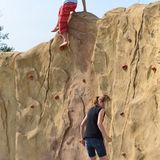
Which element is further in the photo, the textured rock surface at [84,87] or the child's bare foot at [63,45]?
the child's bare foot at [63,45]

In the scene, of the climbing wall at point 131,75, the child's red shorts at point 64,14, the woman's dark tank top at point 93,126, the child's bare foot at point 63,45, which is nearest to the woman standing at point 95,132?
the woman's dark tank top at point 93,126

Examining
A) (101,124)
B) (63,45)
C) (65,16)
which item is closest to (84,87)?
(63,45)

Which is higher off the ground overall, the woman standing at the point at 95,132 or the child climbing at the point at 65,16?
the child climbing at the point at 65,16

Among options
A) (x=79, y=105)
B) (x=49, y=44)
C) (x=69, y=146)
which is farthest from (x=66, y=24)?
(x=69, y=146)

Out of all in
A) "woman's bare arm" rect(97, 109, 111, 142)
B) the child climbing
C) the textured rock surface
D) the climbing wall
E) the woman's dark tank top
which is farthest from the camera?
the child climbing

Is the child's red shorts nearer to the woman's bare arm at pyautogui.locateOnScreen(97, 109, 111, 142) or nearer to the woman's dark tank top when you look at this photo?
the woman's dark tank top

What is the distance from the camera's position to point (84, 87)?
11117 millimetres

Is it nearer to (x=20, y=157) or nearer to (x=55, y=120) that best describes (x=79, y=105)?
(x=55, y=120)

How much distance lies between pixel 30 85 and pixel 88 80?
1617 mm

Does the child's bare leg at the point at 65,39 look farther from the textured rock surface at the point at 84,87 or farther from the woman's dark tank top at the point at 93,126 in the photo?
the woman's dark tank top at the point at 93,126

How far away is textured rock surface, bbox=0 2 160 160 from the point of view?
9.42 meters

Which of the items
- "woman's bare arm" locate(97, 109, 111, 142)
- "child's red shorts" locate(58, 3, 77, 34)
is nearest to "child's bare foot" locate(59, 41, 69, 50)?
"child's red shorts" locate(58, 3, 77, 34)

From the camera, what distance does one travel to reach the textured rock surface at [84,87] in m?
9.42

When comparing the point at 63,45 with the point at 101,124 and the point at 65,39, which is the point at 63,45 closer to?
the point at 65,39
